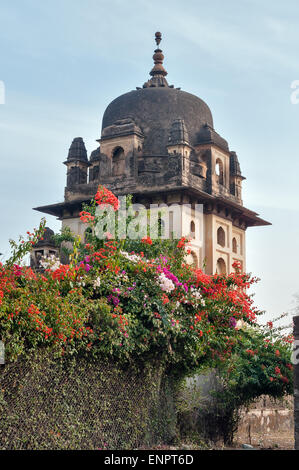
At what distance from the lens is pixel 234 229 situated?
28.7m

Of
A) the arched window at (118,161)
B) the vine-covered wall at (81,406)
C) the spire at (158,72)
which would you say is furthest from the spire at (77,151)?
the vine-covered wall at (81,406)

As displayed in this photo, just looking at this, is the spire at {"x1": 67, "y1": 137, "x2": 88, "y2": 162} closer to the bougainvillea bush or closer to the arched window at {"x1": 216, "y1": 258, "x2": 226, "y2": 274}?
the arched window at {"x1": 216, "y1": 258, "x2": 226, "y2": 274}

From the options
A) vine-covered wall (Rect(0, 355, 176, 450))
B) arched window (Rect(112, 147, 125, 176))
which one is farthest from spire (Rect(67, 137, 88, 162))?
vine-covered wall (Rect(0, 355, 176, 450))

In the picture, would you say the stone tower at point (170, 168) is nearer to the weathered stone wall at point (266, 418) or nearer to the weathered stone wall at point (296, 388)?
the weathered stone wall at point (266, 418)

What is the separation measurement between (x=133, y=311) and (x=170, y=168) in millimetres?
15040

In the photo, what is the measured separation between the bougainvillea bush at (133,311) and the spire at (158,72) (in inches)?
643

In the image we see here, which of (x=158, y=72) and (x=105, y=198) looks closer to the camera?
(x=105, y=198)

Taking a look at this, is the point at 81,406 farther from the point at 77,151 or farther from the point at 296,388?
the point at 77,151

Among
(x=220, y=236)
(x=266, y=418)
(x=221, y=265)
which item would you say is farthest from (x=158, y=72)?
(x=266, y=418)

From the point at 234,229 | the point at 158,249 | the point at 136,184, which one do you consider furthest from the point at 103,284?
the point at 234,229

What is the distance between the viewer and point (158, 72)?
30.1 m

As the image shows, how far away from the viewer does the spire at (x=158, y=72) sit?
29.5 m
